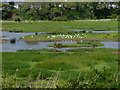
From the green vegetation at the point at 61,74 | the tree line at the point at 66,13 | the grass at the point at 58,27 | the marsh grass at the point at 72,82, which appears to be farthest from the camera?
the tree line at the point at 66,13

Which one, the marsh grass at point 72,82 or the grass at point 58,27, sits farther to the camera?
the grass at point 58,27

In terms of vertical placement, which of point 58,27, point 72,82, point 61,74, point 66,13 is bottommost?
point 58,27

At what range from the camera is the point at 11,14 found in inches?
3344

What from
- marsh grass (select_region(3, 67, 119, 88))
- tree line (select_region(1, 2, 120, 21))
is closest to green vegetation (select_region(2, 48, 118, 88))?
marsh grass (select_region(3, 67, 119, 88))

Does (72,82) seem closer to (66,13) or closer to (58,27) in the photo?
(58,27)

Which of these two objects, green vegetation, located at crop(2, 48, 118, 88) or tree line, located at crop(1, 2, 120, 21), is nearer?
green vegetation, located at crop(2, 48, 118, 88)

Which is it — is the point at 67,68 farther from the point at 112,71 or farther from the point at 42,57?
the point at 42,57

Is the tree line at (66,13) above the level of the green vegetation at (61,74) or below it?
below

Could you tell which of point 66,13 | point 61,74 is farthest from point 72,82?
point 66,13

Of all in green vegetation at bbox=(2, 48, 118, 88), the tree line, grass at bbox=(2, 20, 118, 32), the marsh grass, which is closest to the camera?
the marsh grass

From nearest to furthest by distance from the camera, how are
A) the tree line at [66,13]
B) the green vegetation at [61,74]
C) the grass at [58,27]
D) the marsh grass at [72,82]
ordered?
the marsh grass at [72,82], the green vegetation at [61,74], the grass at [58,27], the tree line at [66,13]

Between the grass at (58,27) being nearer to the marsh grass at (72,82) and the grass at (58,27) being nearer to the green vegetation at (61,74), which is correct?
the green vegetation at (61,74)

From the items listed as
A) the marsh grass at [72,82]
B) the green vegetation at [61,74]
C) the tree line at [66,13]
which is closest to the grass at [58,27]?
the tree line at [66,13]

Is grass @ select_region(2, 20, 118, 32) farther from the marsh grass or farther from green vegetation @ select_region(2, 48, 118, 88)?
the marsh grass
